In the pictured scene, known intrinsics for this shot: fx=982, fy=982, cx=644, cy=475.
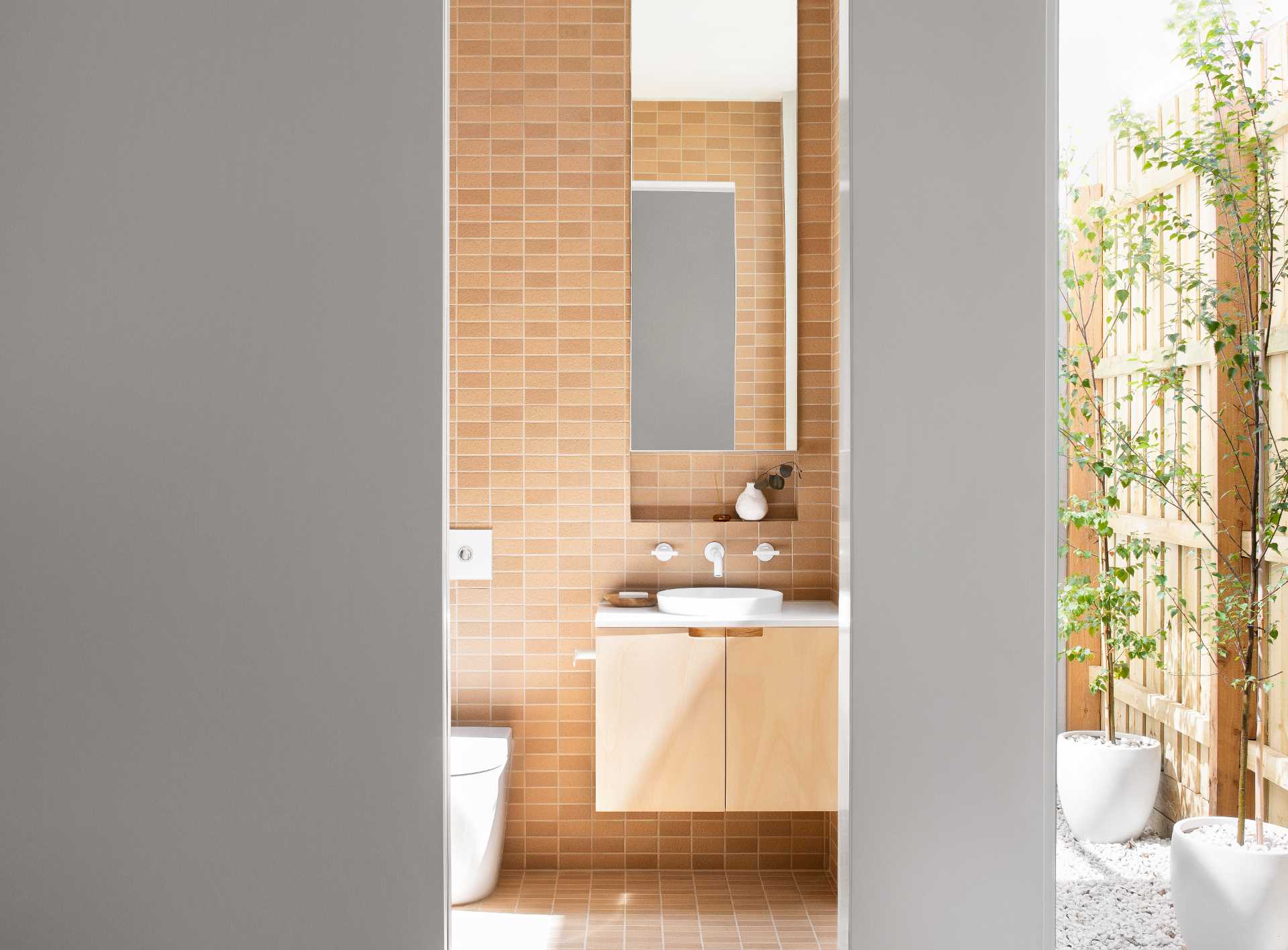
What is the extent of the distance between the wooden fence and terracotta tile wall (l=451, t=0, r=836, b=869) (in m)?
1.34

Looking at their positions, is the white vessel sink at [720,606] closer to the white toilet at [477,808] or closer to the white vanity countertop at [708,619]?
the white vanity countertop at [708,619]

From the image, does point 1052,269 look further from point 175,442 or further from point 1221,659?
point 175,442

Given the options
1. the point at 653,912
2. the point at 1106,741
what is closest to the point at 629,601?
the point at 653,912

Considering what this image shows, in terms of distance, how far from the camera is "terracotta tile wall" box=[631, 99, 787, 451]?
3.06m

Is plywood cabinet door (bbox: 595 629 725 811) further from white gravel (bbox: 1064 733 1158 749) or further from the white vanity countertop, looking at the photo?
white gravel (bbox: 1064 733 1158 749)

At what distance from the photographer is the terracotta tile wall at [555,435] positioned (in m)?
3.05

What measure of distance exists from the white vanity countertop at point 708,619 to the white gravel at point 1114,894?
1.10 metres

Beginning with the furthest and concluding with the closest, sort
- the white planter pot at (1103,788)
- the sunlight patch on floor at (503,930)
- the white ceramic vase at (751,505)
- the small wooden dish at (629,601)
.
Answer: the white ceramic vase at (751,505) < the small wooden dish at (629,601) < the sunlight patch on floor at (503,930) < the white planter pot at (1103,788)

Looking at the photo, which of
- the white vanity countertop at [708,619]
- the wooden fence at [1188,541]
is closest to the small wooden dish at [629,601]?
the white vanity countertop at [708,619]

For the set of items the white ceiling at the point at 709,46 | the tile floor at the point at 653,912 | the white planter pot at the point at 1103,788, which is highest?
the white ceiling at the point at 709,46

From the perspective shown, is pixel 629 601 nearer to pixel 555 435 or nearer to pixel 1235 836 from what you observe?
pixel 555 435

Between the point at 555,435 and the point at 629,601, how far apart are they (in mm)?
568

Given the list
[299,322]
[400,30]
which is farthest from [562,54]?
[299,322]

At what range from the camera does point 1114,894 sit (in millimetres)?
1643
